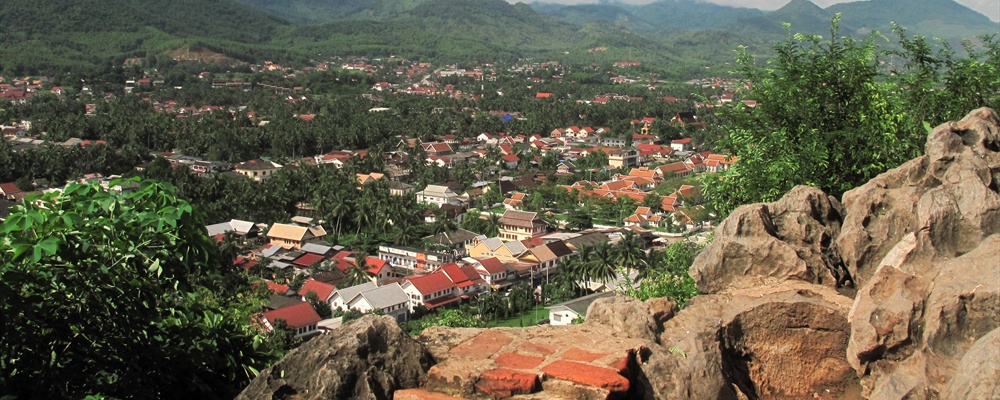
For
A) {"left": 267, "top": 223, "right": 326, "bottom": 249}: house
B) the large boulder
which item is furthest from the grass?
the large boulder

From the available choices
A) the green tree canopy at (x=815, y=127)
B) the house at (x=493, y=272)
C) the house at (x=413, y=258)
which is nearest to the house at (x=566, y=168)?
the house at (x=413, y=258)

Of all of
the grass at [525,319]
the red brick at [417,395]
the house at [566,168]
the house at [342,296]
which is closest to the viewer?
the red brick at [417,395]

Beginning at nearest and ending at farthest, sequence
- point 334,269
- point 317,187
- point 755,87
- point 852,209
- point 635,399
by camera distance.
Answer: point 635,399 < point 852,209 < point 755,87 < point 334,269 < point 317,187

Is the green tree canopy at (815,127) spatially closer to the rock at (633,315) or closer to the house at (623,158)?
the rock at (633,315)

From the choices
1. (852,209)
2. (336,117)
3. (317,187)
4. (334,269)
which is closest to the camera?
(852,209)

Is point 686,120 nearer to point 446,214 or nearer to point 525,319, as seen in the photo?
point 446,214

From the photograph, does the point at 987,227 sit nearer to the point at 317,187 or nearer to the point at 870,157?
the point at 870,157

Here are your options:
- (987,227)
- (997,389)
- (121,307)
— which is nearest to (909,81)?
(987,227)
